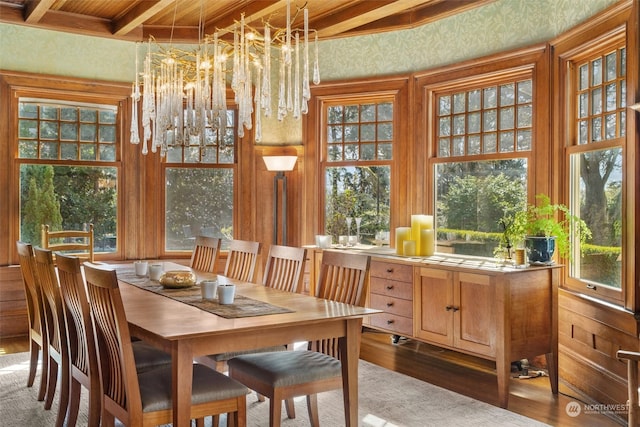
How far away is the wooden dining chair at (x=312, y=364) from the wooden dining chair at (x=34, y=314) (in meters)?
1.39

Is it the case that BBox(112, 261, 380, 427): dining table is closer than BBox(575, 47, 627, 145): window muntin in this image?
Yes

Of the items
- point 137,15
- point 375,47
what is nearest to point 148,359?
point 137,15

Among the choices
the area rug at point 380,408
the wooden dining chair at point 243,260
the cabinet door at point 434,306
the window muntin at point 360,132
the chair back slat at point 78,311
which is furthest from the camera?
the window muntin at point 360,132

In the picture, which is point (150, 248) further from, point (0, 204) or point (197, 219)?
point (0, 204)

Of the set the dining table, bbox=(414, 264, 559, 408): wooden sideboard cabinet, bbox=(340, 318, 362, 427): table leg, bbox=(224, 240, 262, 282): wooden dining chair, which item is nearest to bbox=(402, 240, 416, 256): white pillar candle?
bbox=(414, 264, 559, 408): wooden sideboard cabinet

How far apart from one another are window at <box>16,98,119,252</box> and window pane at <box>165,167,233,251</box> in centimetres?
55

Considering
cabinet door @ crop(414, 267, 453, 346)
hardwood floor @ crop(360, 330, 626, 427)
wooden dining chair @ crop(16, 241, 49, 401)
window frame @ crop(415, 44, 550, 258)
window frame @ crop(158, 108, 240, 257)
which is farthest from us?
window frame @ crop(158, 108, 240, 257)

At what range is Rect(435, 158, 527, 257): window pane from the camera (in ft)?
16.4

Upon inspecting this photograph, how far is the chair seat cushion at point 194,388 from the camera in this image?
2.61m

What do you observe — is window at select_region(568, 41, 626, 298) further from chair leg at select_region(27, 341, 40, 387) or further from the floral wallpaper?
chair leg at select_region(27, 341, 40, 387)

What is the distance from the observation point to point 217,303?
3.18 metres

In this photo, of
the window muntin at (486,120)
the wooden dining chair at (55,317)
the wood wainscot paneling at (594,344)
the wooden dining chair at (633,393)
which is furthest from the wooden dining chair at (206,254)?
the wooden dining chair at (633,393)

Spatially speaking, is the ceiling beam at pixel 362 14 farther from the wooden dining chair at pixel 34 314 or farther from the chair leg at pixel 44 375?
the chair leg at pixel 44 375

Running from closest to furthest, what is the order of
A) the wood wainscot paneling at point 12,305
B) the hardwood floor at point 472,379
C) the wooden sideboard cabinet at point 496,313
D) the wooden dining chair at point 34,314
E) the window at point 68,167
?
1. the hardwood floor at point 472,379
2. the wooden dining chair at point 34,314
3. the wooden sideboard cabinet at point 496,313
4. the wood wainscot paneling at point 12,305
5. the window at point 68,167
